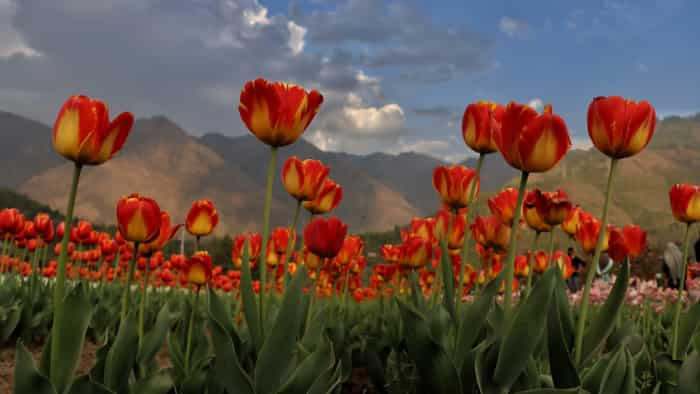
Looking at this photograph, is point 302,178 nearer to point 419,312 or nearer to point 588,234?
point 419,312

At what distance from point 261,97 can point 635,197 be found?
152 metres

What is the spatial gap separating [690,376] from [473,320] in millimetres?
1049

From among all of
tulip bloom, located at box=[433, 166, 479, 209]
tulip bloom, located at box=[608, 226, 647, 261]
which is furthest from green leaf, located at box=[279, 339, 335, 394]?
tulip bloom, located at box=[608, 226, 647, 261]

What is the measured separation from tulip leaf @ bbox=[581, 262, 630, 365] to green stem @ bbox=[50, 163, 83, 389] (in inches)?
80.4

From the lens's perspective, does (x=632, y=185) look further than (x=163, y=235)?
Yes

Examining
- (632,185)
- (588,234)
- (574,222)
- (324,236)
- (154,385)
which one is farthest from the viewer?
(632,185)

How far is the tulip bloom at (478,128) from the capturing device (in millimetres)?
2723

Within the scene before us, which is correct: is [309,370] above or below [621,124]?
below

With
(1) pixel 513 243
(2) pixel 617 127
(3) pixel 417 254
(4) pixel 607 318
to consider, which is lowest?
(4) pixel 607 318

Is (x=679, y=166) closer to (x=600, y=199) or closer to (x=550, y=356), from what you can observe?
(x=600, y=199)

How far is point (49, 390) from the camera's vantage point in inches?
78.6

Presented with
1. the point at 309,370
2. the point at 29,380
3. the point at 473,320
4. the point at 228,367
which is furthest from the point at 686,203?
the point at 29,380

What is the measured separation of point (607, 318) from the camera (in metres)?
2.22

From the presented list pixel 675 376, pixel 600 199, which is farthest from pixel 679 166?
pixel 675 376
